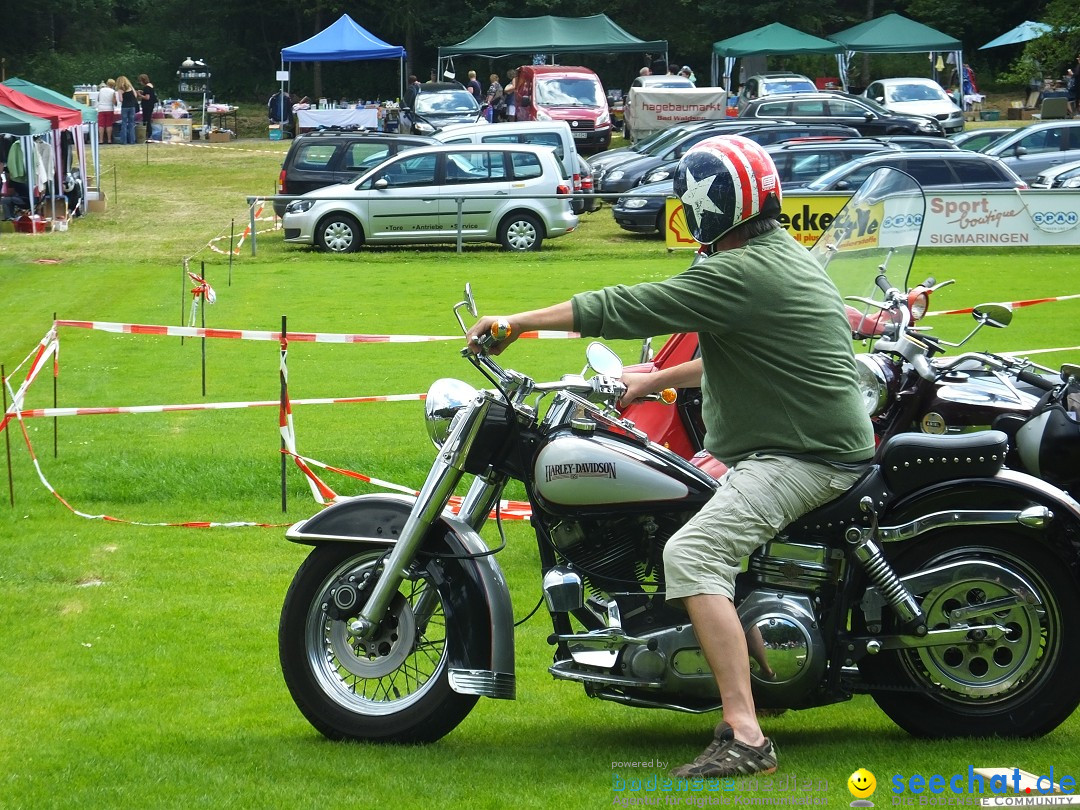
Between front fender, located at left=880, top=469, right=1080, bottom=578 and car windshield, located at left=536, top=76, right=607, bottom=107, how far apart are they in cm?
3581

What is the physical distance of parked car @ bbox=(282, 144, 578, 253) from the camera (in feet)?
81.8

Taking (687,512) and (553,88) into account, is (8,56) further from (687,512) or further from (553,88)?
(687,512)

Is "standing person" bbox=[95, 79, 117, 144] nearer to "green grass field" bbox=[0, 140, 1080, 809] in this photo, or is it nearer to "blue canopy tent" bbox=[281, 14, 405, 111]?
"blue canopy tent" bbox=[281, 14, 405, 111]

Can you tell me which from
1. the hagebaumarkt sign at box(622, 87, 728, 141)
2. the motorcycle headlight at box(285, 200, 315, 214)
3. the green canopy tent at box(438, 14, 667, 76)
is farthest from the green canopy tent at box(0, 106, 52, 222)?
the green canopy tent at box(438, 14, 667, 76)

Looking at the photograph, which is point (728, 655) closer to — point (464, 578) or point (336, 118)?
A: point (464, 578)

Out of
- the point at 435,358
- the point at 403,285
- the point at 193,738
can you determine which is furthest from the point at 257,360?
the point at 193,738

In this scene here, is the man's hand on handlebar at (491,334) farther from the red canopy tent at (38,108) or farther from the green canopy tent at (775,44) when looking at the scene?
the green canopy tent at (775,44)

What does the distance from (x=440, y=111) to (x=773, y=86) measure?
9.94 meters

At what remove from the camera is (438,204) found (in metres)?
25.0

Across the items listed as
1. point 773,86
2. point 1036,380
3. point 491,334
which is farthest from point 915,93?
point 491,334

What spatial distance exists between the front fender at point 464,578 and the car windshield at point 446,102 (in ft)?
120

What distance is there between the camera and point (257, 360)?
1533 cm

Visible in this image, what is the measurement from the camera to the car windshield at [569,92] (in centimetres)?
3966

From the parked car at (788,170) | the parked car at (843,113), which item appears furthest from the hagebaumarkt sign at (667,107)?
the parked car at (788,170)
